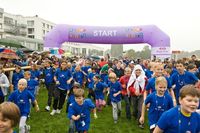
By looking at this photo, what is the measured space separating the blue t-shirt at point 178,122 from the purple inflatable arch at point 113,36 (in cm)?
1968

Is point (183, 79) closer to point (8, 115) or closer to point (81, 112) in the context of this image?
point (81, 112)

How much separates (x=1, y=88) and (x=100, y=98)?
13.5 feet

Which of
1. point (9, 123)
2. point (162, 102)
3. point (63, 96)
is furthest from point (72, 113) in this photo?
point (63, 96)

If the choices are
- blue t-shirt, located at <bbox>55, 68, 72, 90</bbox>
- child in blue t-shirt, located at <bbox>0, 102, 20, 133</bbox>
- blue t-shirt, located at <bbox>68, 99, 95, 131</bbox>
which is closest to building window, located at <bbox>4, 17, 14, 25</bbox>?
blue t-shirt, located at <bbox>55, 68, 72, 90</bbox>

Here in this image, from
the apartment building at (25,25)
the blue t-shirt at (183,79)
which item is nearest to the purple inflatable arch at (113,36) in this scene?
the blue t-shirt at (183,79)

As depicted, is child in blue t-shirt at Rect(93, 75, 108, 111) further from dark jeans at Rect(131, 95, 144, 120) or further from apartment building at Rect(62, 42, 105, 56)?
apartment building at Rect(62, 42, 105, 56)

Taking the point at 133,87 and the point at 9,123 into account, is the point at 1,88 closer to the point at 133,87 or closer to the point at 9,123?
the point at 133,87

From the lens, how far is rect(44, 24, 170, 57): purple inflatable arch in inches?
912

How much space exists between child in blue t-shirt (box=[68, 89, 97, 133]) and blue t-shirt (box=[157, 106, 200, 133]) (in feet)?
8.20

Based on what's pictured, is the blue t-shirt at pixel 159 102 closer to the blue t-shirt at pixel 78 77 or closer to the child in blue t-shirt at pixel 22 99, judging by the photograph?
the child in blue t-shirt at pixel 22 99

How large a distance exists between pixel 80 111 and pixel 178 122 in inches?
108

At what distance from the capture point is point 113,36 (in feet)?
79.8

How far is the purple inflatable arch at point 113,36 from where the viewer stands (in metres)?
23.2

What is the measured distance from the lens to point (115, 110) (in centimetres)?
955
